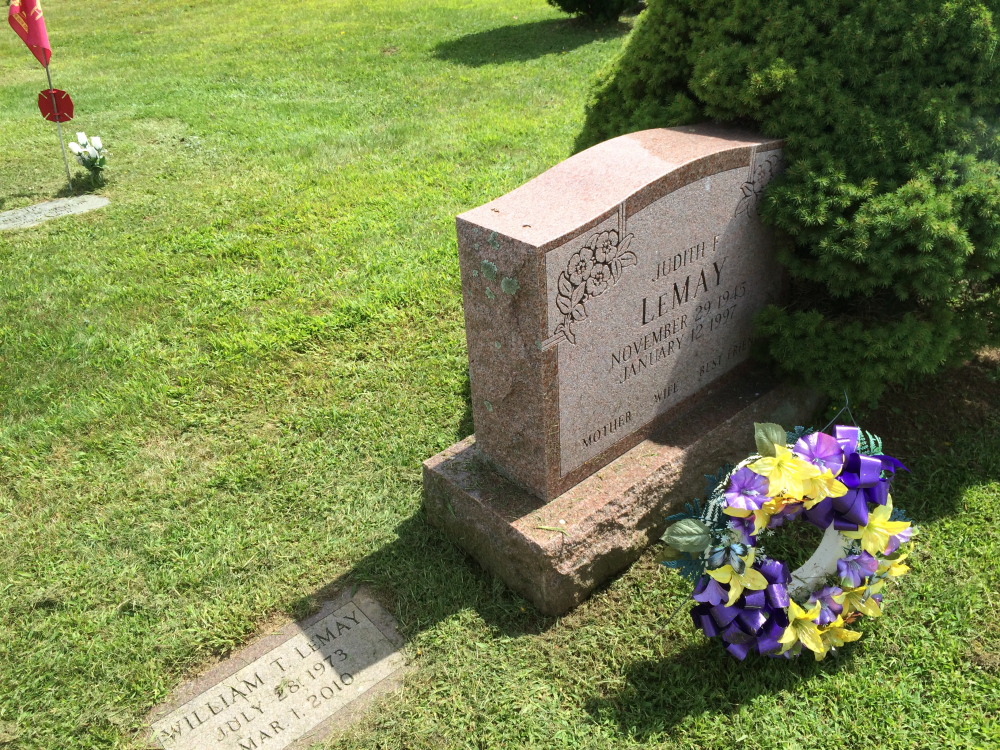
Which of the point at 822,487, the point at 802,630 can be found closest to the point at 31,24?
the point at 822,487

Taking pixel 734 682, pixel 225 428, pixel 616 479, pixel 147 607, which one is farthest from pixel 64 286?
pixel 734 682

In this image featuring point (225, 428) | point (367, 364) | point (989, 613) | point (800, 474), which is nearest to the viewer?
point (800, 474)

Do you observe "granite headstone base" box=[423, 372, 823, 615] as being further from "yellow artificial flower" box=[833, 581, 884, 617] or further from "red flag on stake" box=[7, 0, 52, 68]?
"red flag on stake" box=[7, 0, 52, 68]

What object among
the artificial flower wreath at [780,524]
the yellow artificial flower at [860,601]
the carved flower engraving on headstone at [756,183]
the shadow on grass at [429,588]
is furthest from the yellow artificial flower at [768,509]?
the carved flower engraving on headstone at [756,183]

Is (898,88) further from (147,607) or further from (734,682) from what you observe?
(147,607)

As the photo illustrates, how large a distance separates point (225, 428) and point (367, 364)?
2.97 feet

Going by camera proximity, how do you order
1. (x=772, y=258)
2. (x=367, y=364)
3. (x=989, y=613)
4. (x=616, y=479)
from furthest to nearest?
1. (x=367, y=364)
2. (x=772, y=258)
3. (x=616, y=479)
4. (x=989, y=613)

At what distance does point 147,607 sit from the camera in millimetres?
3270

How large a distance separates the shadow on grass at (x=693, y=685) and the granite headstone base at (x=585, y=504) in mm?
428

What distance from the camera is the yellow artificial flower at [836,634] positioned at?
2.85 m

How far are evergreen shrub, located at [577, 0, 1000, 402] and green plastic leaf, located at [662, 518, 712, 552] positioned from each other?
3.79 ft

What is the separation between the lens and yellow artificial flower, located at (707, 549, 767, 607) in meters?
2.71

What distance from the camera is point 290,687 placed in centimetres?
294

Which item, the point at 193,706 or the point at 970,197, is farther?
the point at 970,197
